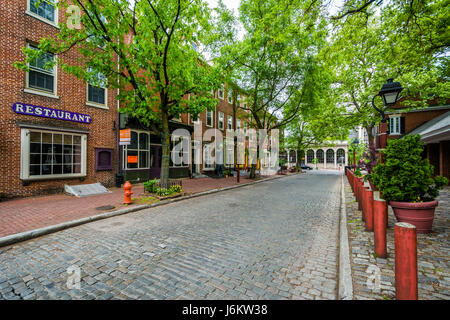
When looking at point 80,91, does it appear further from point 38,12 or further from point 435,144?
point 435,144

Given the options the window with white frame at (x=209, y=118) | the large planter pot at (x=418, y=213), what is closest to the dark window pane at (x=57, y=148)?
the window with white frame at (x=209, y=118)

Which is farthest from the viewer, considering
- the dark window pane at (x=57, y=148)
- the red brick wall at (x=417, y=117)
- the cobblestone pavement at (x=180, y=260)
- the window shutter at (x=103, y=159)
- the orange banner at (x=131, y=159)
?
the red brick wall at (x=417, y=117)

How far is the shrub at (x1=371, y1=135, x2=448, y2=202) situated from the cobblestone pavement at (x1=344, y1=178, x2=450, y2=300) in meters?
0.91

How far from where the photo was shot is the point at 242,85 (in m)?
17.0

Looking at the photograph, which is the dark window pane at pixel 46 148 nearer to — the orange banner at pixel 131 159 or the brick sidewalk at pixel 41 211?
the brick sidewalk at pixel 41 211

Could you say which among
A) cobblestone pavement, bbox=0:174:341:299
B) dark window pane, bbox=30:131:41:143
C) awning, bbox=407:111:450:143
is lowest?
cobblestone pavement, bbox=0:174:341:299

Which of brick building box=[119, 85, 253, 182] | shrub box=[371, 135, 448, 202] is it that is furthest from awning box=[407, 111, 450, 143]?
brick building box=[119, 85, 253, 182]

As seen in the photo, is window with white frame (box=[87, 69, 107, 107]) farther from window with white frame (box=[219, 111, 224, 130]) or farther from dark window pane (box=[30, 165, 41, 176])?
window with white frame (box=[219, 111, 224, 130])

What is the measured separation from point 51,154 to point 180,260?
954 centimetres

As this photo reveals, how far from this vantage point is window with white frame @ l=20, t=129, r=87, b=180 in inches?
324

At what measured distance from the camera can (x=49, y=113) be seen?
878cm

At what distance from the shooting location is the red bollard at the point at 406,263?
7.21ft

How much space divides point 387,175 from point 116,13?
10.2 metres

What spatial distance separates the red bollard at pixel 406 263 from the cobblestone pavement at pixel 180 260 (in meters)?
0.76
